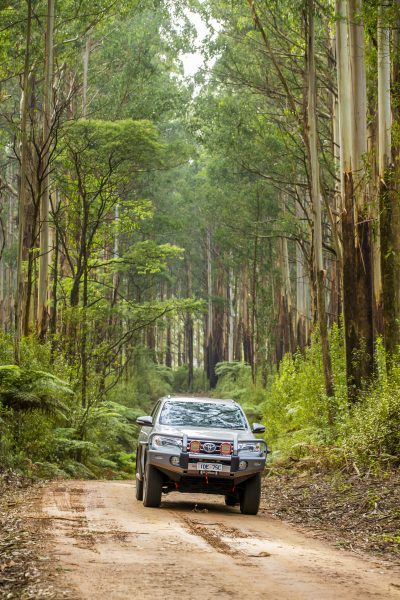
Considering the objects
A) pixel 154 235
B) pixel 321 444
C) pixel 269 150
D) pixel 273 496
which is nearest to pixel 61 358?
pixel 321 444

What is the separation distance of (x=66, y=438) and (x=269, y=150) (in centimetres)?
1716

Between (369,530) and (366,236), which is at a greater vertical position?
(366,236)

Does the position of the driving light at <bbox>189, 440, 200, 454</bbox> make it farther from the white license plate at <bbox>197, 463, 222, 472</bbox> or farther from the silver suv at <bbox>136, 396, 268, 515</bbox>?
the white license plate at <bbox>197, 463, 222, 472</bbox>

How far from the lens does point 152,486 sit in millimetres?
11727

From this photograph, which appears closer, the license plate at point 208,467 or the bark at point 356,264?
the license plate at point 208,467

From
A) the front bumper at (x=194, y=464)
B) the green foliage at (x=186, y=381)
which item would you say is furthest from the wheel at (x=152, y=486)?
the green foliage at (x=186, y=381)

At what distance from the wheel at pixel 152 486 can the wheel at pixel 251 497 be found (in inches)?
44.3

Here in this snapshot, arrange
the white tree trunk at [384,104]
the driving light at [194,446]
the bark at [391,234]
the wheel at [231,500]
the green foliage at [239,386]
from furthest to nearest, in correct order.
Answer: the green foliage at [239,386]
the white tree trunk at [384,104]
the bark at [391,234]
the wheel at [231,500]
the driving light at [194,446]

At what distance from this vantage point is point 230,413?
42.2ft

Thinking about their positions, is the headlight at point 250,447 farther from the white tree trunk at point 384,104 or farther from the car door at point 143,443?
the white tree trunk at point 384,104

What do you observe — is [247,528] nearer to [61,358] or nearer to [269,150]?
[61,358]

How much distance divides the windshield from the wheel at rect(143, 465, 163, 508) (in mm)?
836

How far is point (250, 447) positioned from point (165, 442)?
3.74 ft

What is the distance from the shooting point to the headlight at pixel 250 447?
11781 mm
